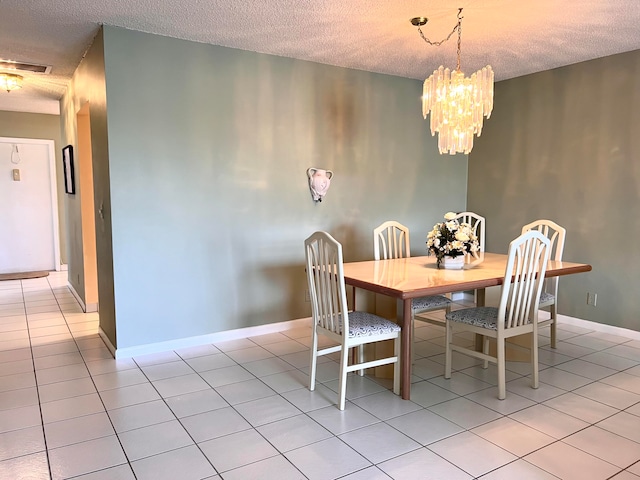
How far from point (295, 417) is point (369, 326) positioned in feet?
2.18

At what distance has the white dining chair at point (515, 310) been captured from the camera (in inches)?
108

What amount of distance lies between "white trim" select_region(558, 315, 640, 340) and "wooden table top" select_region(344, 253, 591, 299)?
3.93 ft

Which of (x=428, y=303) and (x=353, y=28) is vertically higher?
(x=353, y=28)

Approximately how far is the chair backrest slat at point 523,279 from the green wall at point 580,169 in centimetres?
160

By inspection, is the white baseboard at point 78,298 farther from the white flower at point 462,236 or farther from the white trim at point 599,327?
the white trim at point 599,327

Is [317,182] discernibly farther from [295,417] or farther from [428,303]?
[295,417]

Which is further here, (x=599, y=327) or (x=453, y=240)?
(x=599, y=327)

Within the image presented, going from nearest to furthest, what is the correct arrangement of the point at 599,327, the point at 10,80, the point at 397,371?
the point at 397,371 < the point at 599,327 < the point at 10,80

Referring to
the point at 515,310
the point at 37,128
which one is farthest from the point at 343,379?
the point at 37,128

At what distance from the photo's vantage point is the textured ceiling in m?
2.89

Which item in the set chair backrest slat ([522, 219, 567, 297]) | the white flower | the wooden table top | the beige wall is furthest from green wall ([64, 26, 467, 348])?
the white flower

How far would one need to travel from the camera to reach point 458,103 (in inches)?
117

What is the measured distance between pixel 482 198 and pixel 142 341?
3.80 meters

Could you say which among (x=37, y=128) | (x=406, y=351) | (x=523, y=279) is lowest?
(x=406, y=351)
